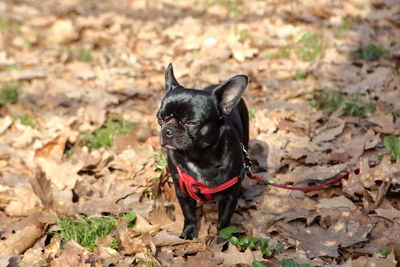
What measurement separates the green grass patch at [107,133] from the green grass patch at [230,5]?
5.24 m

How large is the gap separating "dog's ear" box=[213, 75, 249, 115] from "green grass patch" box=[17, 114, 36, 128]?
3170 mm

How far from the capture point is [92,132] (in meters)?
5.21

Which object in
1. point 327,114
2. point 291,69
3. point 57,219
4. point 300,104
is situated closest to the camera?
point 57,219

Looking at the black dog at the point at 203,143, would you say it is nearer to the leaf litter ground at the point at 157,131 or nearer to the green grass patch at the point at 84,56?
the leaf litter ground at the point at 157,131

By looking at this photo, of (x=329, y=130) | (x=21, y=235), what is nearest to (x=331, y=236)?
(x=329, y=130)

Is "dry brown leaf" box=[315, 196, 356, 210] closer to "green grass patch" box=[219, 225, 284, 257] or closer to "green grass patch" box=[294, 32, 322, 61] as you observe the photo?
"green grass patch" box=[219, 225, 284, 257]

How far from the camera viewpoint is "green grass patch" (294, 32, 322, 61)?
6.89 meters

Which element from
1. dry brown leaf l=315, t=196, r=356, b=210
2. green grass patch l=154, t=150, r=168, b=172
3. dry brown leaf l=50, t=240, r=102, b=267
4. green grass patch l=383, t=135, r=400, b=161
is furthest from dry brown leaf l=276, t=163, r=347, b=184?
dry brown leaf l=50, t=240, r=102, b=267

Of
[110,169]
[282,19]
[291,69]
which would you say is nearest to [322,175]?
[110,169]

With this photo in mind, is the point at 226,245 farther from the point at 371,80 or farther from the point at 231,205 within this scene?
the point at 371,80

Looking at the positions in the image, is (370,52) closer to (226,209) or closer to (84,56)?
(226,209)

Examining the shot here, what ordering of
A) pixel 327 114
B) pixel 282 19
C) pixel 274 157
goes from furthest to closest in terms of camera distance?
pixel 282 19, pixel 327 114, pixel 274 157

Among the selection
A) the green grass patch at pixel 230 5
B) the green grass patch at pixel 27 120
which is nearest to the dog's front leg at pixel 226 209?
the green grass patch at pixel 27 120

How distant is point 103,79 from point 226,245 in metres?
4.26
